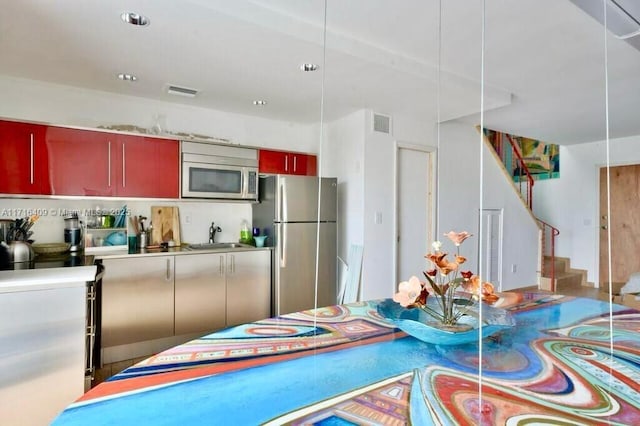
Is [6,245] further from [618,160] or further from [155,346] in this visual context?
[618,160]

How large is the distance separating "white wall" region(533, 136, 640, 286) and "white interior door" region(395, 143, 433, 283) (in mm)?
3520

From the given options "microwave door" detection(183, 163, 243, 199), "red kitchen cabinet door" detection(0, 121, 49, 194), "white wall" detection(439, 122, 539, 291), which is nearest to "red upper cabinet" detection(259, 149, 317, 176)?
"microwave door" detection(183, 163, 243, 199)

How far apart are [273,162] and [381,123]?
1.26 m

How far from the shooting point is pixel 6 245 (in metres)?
2.44

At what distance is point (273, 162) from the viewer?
3852 mm

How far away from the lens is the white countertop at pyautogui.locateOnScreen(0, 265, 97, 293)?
1944mm

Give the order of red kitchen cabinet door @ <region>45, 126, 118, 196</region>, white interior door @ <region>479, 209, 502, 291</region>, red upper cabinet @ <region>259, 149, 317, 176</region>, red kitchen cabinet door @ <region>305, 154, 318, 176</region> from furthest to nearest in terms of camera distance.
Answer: white interior door @ <region>479, 209, 502, 291</region>
red kitchen cabinet door @ <region>305, 154, 318, 176</region>
red upper cabinet @ <region>259, 149, 317, 176</region>
red kitchen cabinet door @ <region>45, 126, 118, 196</region>

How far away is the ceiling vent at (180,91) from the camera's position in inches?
122

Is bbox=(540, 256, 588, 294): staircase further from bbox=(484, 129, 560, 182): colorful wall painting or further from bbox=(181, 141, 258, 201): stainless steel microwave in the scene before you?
bbox=(181, 141, 258, 201): stainless steel microwave

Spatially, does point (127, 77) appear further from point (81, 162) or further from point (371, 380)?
point (371, 380)

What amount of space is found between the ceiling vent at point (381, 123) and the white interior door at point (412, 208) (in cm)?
25

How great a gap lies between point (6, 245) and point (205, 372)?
7.86 ft

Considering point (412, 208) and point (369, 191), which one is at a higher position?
point (369, 191)

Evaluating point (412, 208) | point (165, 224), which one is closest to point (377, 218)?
point (412, 208)
